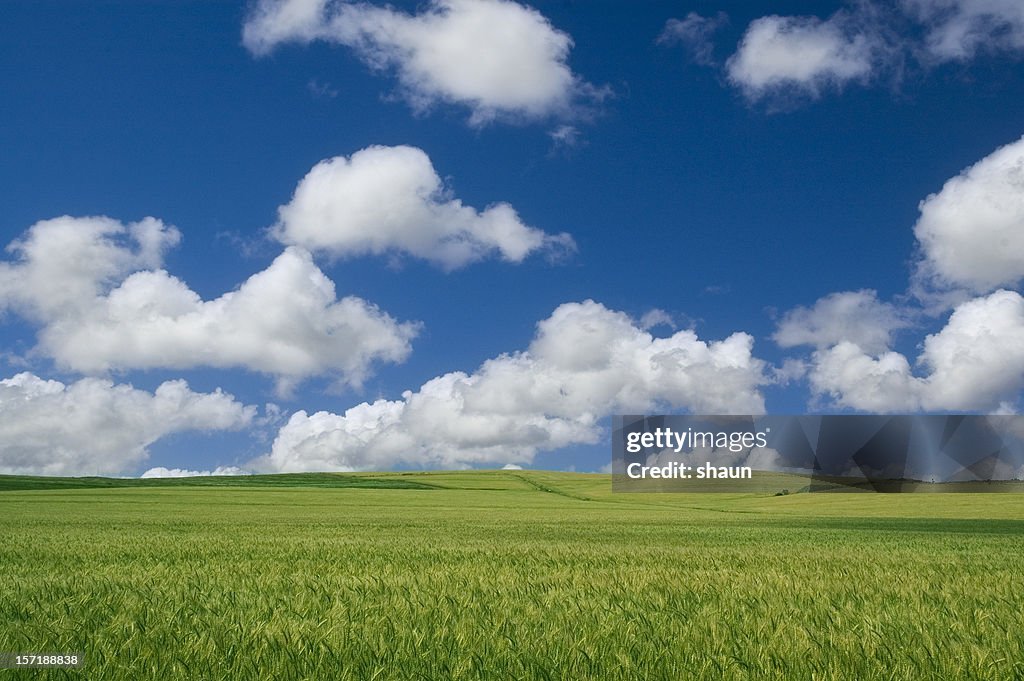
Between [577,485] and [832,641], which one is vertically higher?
[832,641]

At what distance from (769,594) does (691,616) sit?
173cm

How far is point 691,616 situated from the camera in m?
5.82

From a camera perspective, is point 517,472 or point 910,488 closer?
point 910,488

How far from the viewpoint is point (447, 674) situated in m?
4.21

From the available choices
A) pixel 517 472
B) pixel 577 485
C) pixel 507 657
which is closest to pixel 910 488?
pixel 577 485

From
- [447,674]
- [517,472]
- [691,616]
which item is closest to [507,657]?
[447,674]

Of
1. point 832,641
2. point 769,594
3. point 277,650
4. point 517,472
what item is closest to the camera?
point 277,650

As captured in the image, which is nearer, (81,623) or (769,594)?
(81,623)

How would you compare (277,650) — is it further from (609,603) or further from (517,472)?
(517,472)

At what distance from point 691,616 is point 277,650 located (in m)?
3.13

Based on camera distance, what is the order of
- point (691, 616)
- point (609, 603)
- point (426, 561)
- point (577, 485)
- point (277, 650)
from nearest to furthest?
point (277, 650), point (691, 616), point (609, 603), point (426, 561), point (577, 485)

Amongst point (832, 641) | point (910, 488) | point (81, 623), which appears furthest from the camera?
point (910, 488)

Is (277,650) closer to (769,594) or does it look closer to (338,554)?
(769,594)

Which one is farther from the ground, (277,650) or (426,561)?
(277,650)
